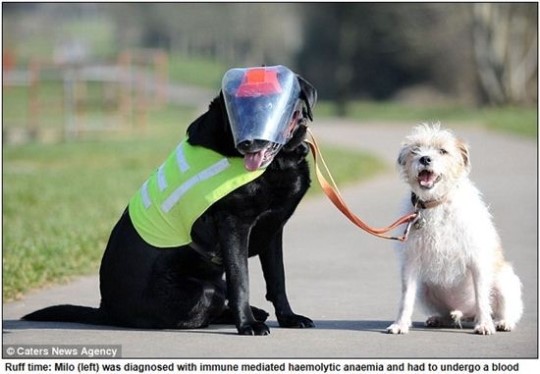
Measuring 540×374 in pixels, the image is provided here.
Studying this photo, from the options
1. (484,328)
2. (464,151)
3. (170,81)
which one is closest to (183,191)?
(464,151)

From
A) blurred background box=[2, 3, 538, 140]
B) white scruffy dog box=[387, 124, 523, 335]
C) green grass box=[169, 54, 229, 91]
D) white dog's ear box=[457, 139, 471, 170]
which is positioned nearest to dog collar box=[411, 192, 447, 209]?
white scruffy dog box=[387, 124, 523, 335]

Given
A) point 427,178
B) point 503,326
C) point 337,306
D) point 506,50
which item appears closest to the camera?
point 427,178

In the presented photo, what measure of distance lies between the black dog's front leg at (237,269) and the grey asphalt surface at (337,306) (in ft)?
0.32

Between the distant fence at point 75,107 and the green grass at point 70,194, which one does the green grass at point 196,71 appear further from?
the green grass at point 70,194

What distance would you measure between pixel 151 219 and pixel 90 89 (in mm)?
52176

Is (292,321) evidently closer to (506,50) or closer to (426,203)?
(426,203)

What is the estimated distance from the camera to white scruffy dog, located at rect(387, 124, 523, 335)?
23.3 feet

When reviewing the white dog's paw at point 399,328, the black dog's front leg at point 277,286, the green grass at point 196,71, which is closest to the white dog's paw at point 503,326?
the white dog's paw at point 399,328

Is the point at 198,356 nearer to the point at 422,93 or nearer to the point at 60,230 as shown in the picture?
the point at 60,230

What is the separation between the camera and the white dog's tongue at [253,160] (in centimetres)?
686

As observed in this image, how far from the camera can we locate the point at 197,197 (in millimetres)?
7066

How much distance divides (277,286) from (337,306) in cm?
121

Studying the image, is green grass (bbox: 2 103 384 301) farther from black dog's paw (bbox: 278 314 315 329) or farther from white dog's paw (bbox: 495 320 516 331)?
white dog's paw (bbox: 495 320 516 331)

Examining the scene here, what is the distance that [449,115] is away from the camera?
124 ft
